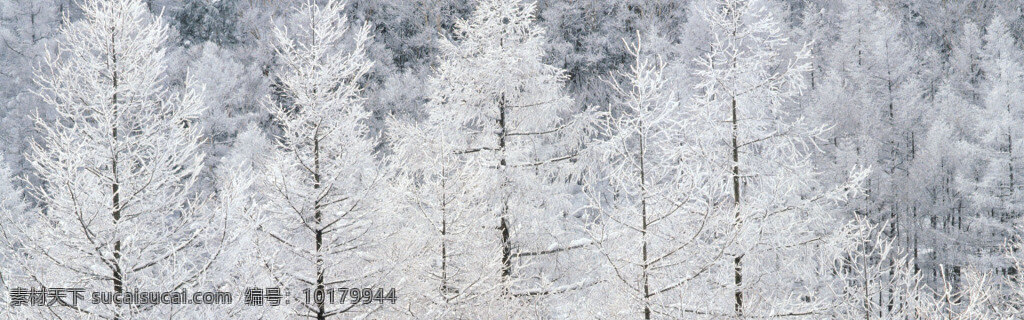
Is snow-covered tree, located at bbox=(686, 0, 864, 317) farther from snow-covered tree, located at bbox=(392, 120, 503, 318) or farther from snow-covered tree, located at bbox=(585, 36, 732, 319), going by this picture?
snow-covered tree, located at bbox=(392, 120, 503, 318)

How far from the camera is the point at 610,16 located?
1681 inches

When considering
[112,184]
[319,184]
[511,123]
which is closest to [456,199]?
[319,184]

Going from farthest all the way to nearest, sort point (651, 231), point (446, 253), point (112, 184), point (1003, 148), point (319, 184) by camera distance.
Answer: point (1003, 148) < point (446, 253) < point (319, 184) < point (651, 231) < point (112, 184)

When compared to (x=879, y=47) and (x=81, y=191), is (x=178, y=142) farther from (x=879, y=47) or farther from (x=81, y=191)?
(x=879, y=47)

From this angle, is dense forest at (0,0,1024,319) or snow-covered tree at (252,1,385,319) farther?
snow-covered tree at (252,1,385,319)

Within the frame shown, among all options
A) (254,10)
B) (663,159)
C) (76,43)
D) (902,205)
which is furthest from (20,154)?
(902,205)

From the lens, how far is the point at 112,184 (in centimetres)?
711

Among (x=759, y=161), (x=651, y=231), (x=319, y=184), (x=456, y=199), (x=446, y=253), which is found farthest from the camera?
(x=446, y=253)

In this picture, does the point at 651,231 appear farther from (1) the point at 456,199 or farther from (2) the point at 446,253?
(2) the point at 446,253

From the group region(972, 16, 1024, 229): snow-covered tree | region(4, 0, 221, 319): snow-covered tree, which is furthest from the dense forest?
region(972, 16, 1024, 229): snow-covered tree

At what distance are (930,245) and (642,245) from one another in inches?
1114

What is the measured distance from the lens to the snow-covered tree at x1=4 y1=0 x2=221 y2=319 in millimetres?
6832

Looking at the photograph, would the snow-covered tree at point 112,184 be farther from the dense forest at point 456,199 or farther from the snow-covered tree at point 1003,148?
the snow-covered tree at point 1003,148

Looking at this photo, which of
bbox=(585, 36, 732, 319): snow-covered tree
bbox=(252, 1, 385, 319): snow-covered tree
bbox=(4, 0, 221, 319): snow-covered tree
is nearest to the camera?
bbox=(4, 0, 221, 319): snow-covered tree
